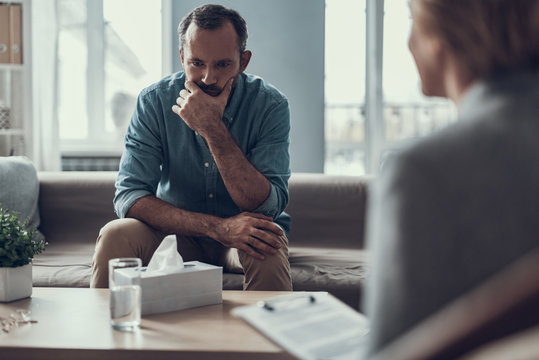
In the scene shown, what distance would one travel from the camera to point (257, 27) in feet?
11.1

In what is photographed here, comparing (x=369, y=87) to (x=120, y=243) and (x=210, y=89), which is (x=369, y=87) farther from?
(x=120, y=243)

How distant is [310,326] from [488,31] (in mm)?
557

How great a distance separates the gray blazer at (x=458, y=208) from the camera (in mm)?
483

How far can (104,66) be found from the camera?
3.53 meters

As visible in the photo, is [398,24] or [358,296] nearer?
[358,296]

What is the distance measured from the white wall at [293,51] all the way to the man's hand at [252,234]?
177 cm

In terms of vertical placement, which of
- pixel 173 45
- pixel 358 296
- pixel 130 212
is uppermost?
pixel 173 45

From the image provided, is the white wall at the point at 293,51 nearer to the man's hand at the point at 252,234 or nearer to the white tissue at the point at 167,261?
the man's hand at the point at 252,234

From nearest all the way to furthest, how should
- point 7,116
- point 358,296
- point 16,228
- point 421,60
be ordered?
point 421,60
point 16,228
point 358,296
point 7,116

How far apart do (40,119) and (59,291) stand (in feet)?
6.72

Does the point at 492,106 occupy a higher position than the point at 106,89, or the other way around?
the point at 106,89

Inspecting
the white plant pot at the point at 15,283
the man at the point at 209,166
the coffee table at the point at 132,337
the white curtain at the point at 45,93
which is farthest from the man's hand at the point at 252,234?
the white curtain at the point at 45,93

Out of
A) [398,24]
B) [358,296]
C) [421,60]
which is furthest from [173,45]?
[421,60]

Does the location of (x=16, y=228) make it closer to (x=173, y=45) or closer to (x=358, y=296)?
(x=358, y=296)
